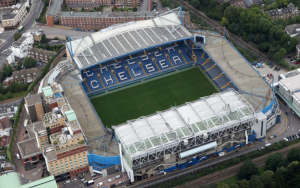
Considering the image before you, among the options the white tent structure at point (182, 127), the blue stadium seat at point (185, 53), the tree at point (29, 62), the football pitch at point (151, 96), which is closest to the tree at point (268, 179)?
the white tent structure at point (182, 127)

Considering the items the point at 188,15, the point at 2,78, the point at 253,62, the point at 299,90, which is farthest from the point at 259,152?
the point at 2,78

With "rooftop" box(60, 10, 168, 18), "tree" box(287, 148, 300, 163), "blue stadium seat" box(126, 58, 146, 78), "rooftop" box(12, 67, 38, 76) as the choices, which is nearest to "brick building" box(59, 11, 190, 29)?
"rooftop" box(60, 10, 168, 18)

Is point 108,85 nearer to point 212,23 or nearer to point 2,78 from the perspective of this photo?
point 2,78

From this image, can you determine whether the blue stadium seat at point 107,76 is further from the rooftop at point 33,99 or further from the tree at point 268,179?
the tree at point 268,179

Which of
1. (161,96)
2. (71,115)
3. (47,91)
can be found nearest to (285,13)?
(161,96)

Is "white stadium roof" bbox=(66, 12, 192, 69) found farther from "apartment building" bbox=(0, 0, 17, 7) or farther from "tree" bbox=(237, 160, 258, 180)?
"tree" bbox=(237, 160, 258, 180)

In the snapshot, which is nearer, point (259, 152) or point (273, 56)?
point (259, 152)

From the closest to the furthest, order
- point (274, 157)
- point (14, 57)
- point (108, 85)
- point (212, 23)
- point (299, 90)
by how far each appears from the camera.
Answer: point (274, 157), point (299, 90), point (108, 85), point (14, 57), point (212, 23)
